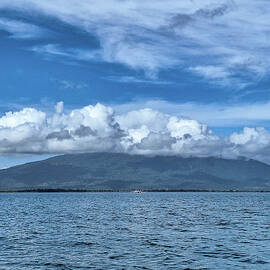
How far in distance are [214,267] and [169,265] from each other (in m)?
4.73

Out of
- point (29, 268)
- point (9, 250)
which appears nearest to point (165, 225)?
point (9, 250)

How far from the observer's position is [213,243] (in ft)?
182

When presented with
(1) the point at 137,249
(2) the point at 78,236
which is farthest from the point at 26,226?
(1) the point at 137,249

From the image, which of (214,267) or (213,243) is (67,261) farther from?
(213,243)

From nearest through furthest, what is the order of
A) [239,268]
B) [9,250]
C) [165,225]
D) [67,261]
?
[239,268] < [67,261] < [9,250] < [165,225]

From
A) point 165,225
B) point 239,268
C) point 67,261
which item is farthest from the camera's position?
point 165,225

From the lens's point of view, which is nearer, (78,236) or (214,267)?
(214,267)

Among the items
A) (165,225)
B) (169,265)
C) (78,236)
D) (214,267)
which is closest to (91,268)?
(169,265)

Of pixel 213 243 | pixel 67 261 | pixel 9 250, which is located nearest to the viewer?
pixel 67 261

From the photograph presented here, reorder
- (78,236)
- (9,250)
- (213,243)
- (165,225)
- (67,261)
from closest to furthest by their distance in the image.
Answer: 1. (67,261)
2. (9,250)
3. (213,243)
4. (78,236)
5. (165,225)

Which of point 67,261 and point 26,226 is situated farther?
point 26,226

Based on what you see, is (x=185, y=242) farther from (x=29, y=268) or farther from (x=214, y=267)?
(x=29, y=268)

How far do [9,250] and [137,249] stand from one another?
53.6ft

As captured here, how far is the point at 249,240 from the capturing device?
58.1 m
